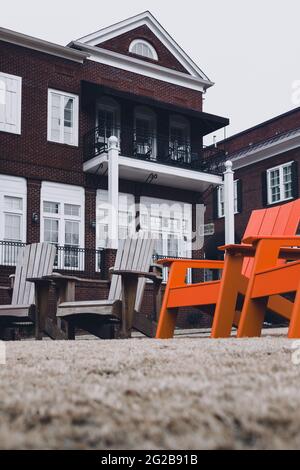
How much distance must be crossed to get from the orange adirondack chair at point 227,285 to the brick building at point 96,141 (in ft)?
31.6

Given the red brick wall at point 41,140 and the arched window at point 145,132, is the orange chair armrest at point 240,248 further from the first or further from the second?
the arched window at point 145,132

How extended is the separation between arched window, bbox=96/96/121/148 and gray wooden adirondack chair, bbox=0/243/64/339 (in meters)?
10.4

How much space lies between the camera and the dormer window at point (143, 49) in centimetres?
1996

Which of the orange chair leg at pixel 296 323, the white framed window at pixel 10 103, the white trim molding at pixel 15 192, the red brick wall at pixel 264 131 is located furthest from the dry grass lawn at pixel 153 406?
the red brick wall at pixel 264 131

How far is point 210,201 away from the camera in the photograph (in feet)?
88.3

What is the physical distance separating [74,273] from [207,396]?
15.5m

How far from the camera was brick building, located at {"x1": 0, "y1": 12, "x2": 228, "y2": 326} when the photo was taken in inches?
664

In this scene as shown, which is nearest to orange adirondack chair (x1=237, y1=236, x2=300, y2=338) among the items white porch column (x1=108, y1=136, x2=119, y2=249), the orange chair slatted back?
the orange chair slatted back

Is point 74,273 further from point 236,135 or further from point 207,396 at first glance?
point 207,396

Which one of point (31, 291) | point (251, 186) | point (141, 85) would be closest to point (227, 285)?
point (31, 291)

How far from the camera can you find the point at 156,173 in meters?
Answer: 18.2

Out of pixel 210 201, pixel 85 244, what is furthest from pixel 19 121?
pixel 210 201

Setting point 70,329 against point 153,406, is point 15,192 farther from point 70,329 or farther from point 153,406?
point 153,406

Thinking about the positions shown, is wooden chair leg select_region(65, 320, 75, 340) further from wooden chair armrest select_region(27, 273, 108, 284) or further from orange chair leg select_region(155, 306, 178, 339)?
orange chair leg select_region(155, 306, 178, 339)
